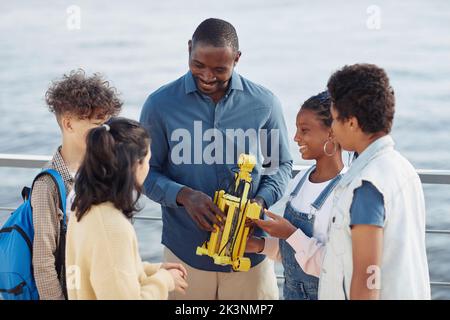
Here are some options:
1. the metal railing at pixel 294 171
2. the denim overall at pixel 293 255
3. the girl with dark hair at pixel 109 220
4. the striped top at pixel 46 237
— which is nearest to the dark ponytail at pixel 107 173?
the girl with dark hair at pixel 109 220

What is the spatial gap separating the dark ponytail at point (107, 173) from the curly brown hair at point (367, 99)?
1.76 ft

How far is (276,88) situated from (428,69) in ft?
7.58

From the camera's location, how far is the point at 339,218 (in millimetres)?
2301

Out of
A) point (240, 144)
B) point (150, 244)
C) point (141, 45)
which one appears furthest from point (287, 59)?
point (240, 144)

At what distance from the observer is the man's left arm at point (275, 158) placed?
294 centimetres

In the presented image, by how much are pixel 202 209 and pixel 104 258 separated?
56 centimetres

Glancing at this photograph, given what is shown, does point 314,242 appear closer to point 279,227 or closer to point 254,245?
point 279,227

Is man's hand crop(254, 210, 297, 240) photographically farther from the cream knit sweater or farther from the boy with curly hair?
the boy with curly hair

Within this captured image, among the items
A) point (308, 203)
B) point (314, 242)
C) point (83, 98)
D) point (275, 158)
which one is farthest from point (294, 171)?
point (83, 98)

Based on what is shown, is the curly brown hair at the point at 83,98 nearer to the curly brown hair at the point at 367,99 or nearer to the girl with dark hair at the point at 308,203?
the girl with dark hair at the point at 308,203

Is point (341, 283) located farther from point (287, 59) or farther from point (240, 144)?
point (287, 59)

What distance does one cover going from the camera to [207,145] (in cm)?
290

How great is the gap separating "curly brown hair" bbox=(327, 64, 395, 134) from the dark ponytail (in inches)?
21.2

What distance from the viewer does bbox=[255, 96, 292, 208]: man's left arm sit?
116 inches
